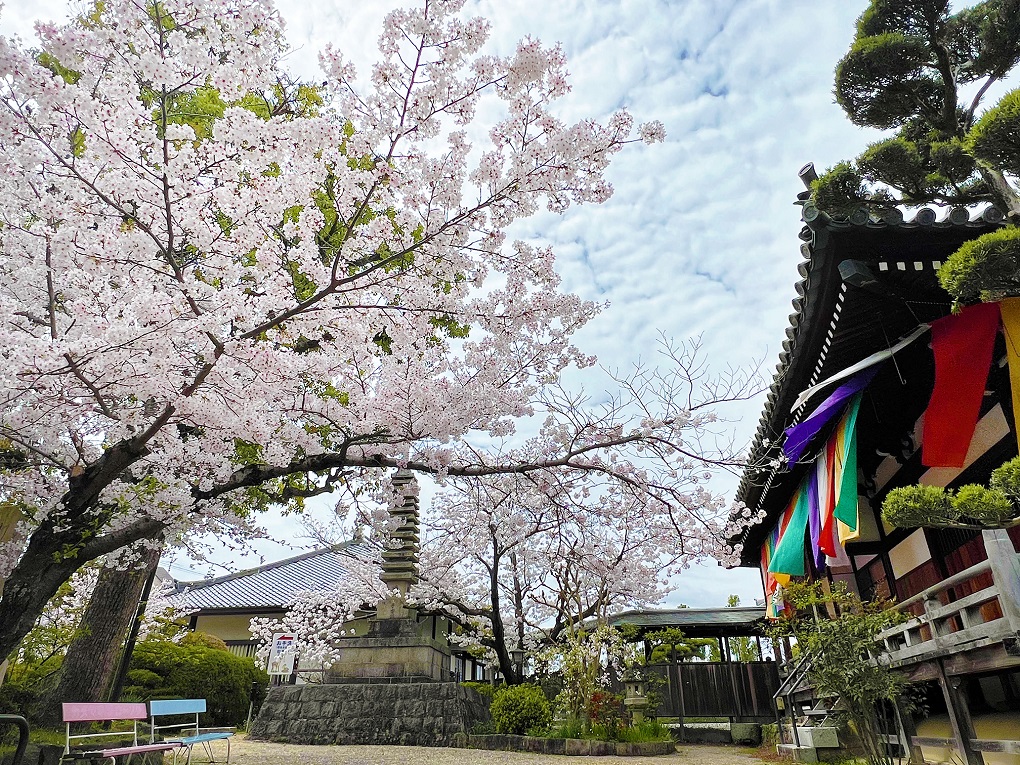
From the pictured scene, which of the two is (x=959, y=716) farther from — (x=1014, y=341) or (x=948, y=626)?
(x=1014, y=341)

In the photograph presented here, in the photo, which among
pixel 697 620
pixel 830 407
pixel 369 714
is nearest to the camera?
pixel 830 407

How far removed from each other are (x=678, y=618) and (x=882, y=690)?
9411 millimetres

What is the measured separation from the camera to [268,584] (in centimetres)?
2241

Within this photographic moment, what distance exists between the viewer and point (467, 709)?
416 inches

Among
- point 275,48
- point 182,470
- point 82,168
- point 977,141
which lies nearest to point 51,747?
point 182,470

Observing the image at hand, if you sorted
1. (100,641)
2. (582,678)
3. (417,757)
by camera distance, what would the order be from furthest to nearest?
(582,678), (417,757), (100,641)

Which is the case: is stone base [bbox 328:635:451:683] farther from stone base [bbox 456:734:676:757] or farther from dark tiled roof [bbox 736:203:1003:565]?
dark tiled roof [bbox 736:203:1003:565]

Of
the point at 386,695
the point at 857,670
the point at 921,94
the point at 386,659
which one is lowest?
the point at 386,695

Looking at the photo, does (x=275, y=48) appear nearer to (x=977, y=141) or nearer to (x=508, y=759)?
(x=977, y=141)

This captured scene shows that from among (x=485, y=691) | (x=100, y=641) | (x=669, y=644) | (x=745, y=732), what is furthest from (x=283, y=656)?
(x=745, y=732)

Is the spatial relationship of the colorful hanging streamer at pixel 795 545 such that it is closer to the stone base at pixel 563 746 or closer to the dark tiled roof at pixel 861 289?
the dark tiled roof at pixel 861 289

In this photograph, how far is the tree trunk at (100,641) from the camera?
6.56 metres

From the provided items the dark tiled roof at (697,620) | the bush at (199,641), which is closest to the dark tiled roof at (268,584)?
the bush at (199,641)

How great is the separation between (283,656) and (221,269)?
35.3ft
